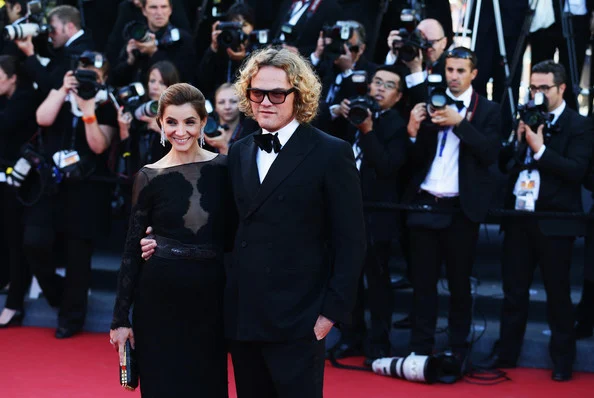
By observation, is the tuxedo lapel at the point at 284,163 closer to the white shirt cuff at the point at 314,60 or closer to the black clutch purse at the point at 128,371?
the black clutch purse at the point at 128,371

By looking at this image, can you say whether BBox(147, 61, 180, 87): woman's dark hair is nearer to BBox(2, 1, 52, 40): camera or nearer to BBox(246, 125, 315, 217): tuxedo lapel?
BBox(2, 1, 52, 40): camera

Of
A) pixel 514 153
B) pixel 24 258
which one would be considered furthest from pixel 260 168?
pixel 24 258

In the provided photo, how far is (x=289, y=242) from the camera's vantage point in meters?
3.69

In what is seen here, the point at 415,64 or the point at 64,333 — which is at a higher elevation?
the point at 415,64


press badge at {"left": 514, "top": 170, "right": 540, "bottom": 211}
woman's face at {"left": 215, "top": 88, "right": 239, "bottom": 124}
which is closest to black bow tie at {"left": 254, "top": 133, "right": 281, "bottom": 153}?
press badge at {"left": 514, "top": 170, "right": 540, "bottom": 211}

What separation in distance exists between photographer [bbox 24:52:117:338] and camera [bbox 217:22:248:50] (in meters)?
0.84

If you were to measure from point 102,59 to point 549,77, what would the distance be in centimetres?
284

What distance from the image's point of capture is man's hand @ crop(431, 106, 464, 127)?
6.08 meters

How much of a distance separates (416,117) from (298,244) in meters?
2.74

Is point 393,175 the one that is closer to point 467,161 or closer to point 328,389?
point 467,161

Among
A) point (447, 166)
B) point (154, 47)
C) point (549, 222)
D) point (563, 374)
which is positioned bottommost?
point (563, 374)

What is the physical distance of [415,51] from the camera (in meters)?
6.67

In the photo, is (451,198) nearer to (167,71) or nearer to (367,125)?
(367,125)

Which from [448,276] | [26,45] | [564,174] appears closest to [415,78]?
[564,174]
